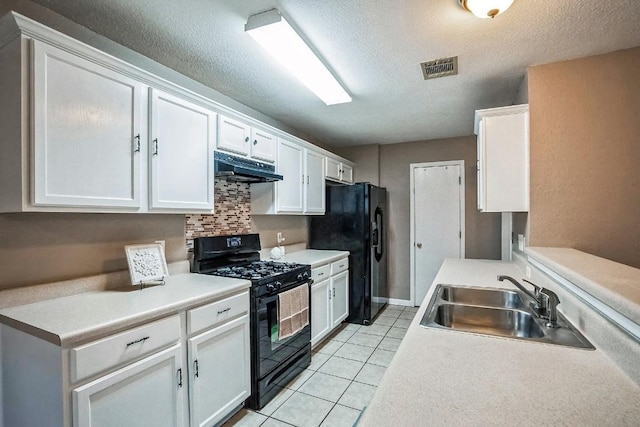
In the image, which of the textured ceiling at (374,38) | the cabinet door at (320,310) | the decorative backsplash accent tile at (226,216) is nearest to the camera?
the textured ceiling at (374,38)

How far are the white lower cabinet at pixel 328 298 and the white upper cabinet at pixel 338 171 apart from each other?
43.3 inches

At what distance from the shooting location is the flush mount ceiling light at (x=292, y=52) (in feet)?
5.45

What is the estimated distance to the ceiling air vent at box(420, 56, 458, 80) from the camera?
2.15 meters

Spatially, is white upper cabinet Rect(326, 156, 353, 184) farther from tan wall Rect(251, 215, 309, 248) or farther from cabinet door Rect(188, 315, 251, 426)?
cabinet door Rect(188, 315, 251, 426)

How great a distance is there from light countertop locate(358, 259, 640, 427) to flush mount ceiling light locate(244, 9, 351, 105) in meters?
1.70

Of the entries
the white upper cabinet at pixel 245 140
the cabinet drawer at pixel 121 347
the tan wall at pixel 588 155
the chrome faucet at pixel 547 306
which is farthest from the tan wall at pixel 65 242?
the tan wall at pixel 588 155

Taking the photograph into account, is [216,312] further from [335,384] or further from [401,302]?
[401,302]

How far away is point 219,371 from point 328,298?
1580mm

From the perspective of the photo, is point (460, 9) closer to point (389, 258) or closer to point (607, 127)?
point (607, 127)

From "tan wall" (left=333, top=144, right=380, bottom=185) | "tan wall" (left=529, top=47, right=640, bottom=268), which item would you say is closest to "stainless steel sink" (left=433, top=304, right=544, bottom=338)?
"tan wall" (left=529, top=47, right=640, bottom=268)

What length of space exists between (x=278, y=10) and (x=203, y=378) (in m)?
2.06

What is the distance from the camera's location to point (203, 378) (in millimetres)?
1760

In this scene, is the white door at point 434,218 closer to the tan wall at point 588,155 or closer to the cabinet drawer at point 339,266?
the cabinet drawer at point 339,266

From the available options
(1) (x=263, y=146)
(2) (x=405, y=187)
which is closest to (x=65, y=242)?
(1) (x=263, y=146)
